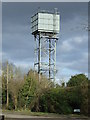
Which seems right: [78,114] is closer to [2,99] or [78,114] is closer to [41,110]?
[41,110]

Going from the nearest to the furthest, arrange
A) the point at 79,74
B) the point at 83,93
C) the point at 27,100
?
the point at 83,93
the point at 27,100
the point at 79,74

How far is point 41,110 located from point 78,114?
7.02 meters

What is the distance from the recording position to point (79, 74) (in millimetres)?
43469

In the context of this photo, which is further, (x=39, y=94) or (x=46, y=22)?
(x=46, y=22)

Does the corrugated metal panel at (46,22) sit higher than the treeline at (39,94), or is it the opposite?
the corrugated metal panel at (46,22)

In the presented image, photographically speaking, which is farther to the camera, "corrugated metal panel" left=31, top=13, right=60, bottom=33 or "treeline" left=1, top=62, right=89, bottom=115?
"corrugated metal panel" left=31, top=13, right=60, bottom=33

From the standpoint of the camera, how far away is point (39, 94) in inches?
1300

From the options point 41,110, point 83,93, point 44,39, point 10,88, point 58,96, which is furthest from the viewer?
point 44,39

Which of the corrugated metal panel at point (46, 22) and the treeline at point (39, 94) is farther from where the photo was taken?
the corrugated metal panel at point (46, 22)

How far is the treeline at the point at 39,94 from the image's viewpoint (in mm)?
26811

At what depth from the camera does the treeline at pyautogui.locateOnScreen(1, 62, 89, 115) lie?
26811 mm

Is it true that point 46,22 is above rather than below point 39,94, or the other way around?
above

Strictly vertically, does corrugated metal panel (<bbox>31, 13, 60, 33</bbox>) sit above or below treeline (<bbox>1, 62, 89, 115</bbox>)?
above

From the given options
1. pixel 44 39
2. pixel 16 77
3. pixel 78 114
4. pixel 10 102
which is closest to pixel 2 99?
pixel 10 102
